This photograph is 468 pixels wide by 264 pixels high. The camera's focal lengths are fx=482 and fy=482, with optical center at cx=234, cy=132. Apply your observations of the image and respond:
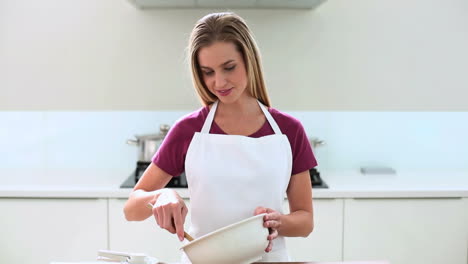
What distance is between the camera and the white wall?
8.48 ft

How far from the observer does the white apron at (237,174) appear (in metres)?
1.35

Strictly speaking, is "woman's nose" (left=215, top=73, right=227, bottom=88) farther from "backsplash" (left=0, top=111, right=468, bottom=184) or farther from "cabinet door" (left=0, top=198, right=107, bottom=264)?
"backsplash" (left=0, top=111, right=468, bottom=184)

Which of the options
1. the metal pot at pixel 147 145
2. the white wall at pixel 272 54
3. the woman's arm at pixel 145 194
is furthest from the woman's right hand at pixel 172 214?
the white wall at pixel 272 54

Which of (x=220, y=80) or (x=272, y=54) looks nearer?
(x=220, y=80)

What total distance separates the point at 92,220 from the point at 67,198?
6.3 inches

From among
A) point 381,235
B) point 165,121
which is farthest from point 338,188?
point 165,121

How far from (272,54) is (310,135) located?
553mm

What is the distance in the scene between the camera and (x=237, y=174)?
134 cm

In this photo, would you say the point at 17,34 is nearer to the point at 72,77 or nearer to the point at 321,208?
the point at 72,77

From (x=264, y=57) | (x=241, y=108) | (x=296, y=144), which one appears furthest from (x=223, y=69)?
(x=264, y=57)

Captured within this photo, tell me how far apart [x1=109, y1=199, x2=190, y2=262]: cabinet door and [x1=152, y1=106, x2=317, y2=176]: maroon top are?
958mm

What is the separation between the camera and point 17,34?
259cm

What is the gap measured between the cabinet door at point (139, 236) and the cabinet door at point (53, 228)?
0.04 m

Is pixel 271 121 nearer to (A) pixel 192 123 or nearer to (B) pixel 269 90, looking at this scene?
(A) pixel 192 123
